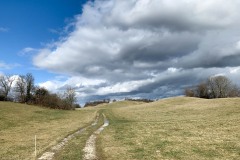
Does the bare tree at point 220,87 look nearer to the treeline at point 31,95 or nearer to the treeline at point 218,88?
the treeline at point 218,88

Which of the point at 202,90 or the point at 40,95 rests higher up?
the point at 202,90

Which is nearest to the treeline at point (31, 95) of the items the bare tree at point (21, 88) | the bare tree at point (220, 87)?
the bare tree at point (21, 88)

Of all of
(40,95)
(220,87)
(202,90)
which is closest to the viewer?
(40,95)

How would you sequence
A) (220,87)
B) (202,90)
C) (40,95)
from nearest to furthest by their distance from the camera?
(40,95) < (220,87) < (202,90)

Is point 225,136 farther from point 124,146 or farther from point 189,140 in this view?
point 124,146

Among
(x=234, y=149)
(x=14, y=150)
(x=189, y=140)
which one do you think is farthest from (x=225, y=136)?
(x=14, y=150)

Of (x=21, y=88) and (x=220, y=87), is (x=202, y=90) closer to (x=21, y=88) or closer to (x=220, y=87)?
(x=220, y=87)

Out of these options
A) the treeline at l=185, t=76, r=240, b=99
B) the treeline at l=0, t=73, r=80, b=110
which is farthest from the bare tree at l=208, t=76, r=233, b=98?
the treeline at l=0, t=73, r=80, b=110

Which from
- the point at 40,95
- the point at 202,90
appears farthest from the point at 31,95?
the point at 202,90

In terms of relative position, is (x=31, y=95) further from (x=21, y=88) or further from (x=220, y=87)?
(x=220, y=87)

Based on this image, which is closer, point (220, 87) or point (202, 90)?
point (220, 87)

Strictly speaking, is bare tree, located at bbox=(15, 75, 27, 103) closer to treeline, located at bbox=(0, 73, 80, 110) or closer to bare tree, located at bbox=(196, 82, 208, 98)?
treeline, located at bbox=(0, 73, 80, 110)

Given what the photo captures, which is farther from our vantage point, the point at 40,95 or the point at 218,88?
the point at 218,88

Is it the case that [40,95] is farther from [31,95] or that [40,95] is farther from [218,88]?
[218,88]
